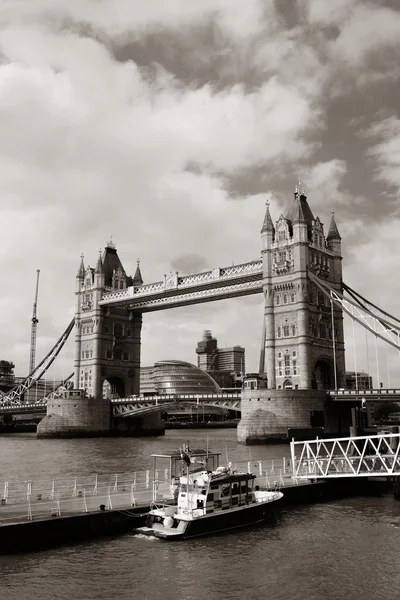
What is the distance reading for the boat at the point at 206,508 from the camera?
25.9m

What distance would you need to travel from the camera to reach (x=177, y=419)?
193 m

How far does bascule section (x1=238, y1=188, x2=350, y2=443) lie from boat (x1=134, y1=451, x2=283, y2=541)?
4938cm

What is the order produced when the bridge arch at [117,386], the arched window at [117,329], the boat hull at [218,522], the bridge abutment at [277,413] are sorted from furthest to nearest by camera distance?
the bridge arch at [117,386], the arched window at [117,329], the bridge abutment at [277,413], the boat hull at [218,522]

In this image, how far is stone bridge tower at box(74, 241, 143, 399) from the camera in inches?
4530

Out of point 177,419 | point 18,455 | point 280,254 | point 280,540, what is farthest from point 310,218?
point 177,419

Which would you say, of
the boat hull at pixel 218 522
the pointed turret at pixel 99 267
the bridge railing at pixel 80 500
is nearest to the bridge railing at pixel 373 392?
the bridge railing at pixel 80 500

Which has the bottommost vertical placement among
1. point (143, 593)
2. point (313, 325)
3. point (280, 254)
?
point (143, 593)

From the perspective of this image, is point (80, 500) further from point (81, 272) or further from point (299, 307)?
point (81, 272)

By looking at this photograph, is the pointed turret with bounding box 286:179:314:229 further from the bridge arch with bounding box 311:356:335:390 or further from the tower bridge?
the bridge arch with bounding box 311:356:335:390

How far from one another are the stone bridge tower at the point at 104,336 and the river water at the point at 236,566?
87.7m

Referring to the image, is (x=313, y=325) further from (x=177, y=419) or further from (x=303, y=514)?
(x=177, y=419)

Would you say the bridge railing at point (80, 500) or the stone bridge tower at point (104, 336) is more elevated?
the stone bridge tower at point (104, 336)

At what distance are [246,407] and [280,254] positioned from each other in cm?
2350

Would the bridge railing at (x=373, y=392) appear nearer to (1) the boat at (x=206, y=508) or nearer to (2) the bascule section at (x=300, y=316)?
(2) the bascule section at (x=300, y=316)
